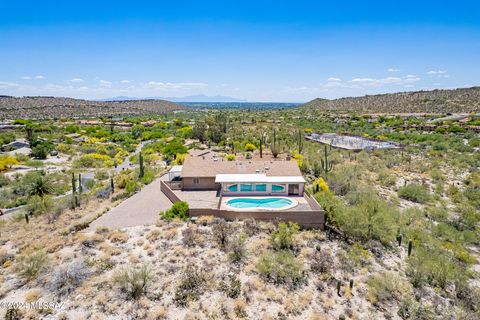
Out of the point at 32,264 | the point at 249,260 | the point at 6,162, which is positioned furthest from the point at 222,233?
the point at 6,162

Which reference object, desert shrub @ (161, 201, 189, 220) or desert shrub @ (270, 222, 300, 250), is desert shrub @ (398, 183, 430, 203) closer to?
desert shrub @ (270, 222, 300, 250)

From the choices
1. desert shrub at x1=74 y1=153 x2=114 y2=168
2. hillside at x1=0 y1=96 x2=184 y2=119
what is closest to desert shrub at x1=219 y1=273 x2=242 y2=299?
desert shrub at x1=74 y1=153 x2=114 y2=168

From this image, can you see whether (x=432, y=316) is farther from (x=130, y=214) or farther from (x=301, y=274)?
(x=130, y=214)

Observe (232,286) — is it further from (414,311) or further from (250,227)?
(414,311)

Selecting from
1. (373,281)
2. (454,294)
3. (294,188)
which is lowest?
(454,294)

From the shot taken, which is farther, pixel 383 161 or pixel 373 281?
pixel 383 161

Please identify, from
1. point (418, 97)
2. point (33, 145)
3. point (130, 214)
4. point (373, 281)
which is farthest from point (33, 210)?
point (418, 97)

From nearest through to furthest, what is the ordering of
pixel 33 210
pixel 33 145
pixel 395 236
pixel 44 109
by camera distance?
pixel 395 236, pixel 33 210, pixel 33 145, pixel 44 109
